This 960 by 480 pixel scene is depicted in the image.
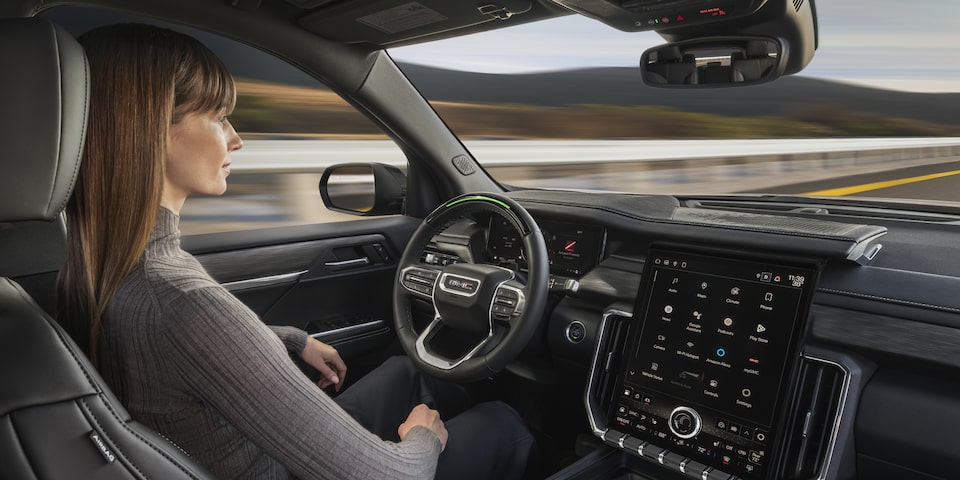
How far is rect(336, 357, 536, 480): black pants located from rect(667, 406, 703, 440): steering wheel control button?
1.46 ft

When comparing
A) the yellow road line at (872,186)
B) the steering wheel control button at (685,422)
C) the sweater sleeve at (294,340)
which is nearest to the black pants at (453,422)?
the sweater sleeve at (294,340)

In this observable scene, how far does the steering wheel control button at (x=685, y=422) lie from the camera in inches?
70.6

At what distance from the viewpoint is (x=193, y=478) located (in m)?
1.11

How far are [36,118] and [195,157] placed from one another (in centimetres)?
31

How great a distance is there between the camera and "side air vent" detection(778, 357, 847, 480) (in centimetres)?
164

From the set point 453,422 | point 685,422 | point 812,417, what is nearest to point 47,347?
point 453,422

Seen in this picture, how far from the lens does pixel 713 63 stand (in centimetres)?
206

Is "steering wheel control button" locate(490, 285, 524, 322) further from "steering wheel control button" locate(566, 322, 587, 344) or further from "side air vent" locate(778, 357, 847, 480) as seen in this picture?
"side air vent" locate(778, 357, 847, 480)

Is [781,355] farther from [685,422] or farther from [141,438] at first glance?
[141,438]

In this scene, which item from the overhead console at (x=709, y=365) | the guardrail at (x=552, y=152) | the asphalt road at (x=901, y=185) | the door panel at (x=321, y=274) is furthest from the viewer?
the guardrail at (x=552, y=152)

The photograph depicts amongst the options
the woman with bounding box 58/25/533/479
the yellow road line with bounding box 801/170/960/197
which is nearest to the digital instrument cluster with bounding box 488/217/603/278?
the yellow road line with bounding box 801/170/960/197

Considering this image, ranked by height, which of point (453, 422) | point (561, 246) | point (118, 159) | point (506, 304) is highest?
point (561, 246)

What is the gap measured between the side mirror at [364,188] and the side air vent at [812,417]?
6.00ft

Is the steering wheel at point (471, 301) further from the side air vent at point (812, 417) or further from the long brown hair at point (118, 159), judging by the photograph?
the long brown hair at point (118, 159)
